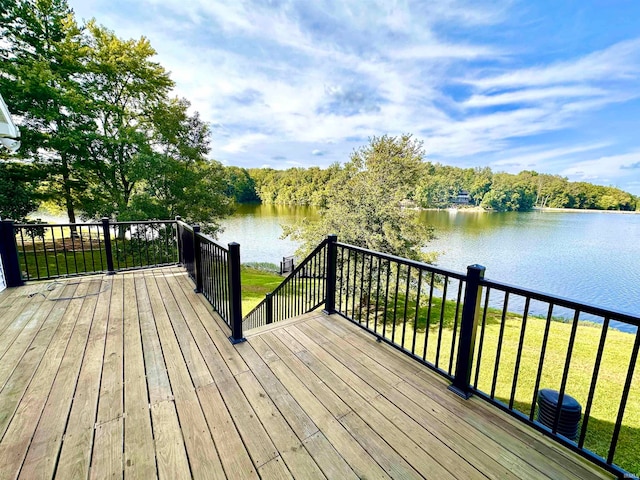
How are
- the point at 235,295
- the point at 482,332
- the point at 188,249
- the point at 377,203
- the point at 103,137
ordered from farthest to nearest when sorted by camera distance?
the point at 103,137
the point at 377,203
the point at 188,249
the point at 235,295
the point at 482,332

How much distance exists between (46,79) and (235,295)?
1254 cm

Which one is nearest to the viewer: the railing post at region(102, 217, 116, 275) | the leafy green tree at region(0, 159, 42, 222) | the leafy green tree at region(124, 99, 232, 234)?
the railing post at region(102, 217, 116, 275)

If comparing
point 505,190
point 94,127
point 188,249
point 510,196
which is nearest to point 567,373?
point 188,249

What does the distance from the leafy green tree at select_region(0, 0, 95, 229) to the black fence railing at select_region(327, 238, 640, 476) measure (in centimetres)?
1189

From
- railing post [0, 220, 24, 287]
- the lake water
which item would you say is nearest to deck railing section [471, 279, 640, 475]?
the lake water

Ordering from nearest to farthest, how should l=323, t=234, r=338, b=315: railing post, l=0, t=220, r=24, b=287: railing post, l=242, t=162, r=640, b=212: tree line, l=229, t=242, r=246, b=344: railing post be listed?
l=229, t=242, r=246, b=344: railing post → l=323, t=234, r=338, b=315: railing post → l=0, t=220, r=24, b=287: railing post → l=242, t=162, r=640, b=212: tree line

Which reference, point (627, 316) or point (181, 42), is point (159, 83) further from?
point (627, 316)

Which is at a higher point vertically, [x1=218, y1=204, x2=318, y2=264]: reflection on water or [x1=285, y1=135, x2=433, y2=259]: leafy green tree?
[x1=285, y1=135, x2=433, y2=259]: leafy green tree

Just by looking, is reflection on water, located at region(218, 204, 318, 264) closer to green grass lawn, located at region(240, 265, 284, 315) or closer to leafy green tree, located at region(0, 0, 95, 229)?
green grass lawn, located at region(240, 265, 284, 315)

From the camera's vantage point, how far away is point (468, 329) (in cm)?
193

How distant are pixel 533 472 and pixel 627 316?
95 centimetres

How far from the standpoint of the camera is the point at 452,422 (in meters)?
1.74

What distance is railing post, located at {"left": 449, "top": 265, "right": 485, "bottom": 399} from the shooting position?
1.85 metres

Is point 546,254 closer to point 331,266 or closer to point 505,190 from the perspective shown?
point 331,266
